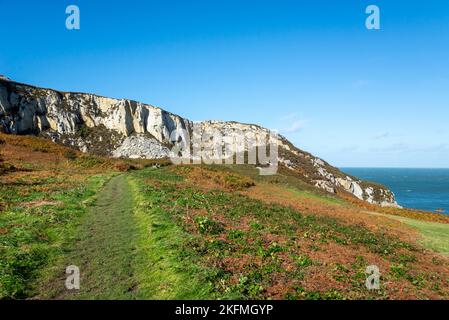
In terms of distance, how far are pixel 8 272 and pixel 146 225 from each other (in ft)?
24.8

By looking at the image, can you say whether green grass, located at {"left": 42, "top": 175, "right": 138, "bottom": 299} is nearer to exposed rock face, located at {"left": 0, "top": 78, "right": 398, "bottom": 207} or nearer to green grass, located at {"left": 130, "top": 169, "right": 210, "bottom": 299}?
green grass, located at {"left": 130, "top": 169, "right": 210, "bottom": 299}

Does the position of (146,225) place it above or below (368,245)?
above

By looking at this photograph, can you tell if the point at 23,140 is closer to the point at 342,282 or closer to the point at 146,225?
the point at 146,225

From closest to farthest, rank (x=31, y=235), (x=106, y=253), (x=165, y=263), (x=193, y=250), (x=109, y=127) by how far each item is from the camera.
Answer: (x=165, y=263) < (x=193, y=250) < (x=106, y=253) < (x=31, y=235) < (x=109, y=127)

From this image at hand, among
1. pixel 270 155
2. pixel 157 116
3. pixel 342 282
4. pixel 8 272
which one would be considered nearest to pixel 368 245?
pixel 342 282

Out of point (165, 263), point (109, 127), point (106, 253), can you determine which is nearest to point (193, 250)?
point (165, 263)

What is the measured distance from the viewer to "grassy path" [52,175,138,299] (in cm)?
1084

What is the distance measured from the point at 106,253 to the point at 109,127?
105 metres

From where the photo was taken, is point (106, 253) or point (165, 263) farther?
point (106, 253)

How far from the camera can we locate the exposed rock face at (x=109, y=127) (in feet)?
295

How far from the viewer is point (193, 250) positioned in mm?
14008

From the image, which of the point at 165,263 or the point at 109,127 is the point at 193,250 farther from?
the point at 109,127

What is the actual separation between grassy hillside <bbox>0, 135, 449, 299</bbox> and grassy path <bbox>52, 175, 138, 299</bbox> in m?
0.05
